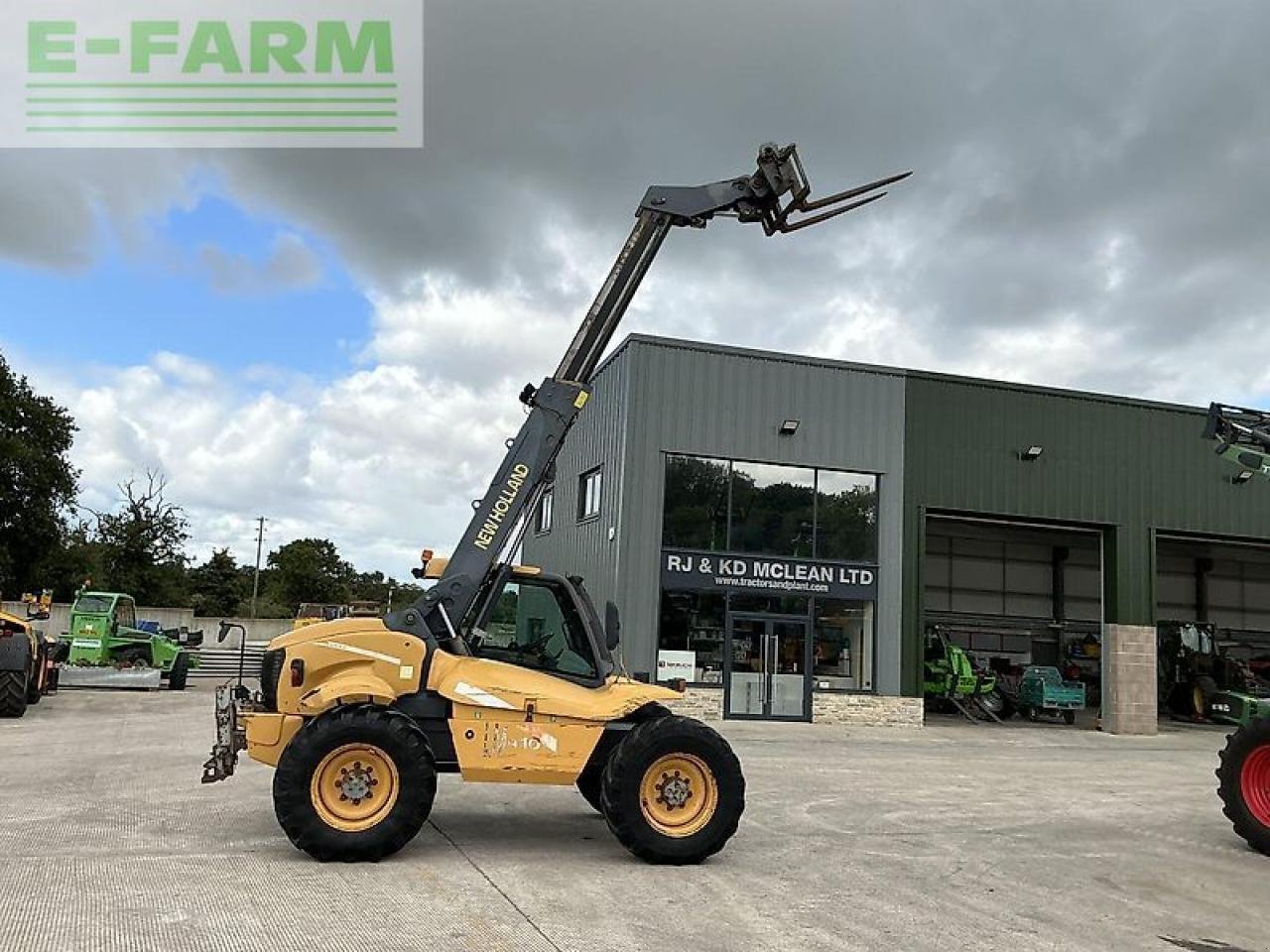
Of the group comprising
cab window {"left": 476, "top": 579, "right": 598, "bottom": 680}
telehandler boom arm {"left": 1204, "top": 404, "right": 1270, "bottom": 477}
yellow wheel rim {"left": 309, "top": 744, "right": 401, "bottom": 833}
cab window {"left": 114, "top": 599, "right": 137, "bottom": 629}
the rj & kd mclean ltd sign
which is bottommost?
yellow wheel rim {"left": 309, "top": 744, "right": 401, "bottom": 833}

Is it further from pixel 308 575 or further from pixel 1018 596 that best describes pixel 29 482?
pixel 1018 596

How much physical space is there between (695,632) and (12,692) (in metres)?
11.5

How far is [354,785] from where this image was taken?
7500mm

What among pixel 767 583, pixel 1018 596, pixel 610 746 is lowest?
pixel 610 746

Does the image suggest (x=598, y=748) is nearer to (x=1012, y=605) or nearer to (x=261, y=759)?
(x=261, y=759)

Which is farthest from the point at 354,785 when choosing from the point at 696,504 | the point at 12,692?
the point at 696,504

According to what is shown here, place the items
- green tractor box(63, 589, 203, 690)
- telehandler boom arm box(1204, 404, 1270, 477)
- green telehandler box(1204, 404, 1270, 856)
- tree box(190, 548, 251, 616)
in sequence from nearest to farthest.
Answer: green telehandler box(1204, 404, 1270, 856) < telehandler boom arm box(1204, 404, 1270, 477) < green tractor box(63, 589, 203, 690) < tree box(190, 548, 251, 616)

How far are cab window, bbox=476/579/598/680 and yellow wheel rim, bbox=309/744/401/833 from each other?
3.83ft

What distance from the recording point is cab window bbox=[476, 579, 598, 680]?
8.27 meters

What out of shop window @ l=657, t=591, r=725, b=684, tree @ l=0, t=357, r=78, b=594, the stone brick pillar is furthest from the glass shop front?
tree @ l=0, t=357, r=78, b=594

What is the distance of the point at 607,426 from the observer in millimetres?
22234

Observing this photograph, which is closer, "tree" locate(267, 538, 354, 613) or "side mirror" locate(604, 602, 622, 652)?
"side mirror" locate(604, 602, 622, 652)

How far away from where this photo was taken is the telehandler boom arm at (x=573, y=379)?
326 inches

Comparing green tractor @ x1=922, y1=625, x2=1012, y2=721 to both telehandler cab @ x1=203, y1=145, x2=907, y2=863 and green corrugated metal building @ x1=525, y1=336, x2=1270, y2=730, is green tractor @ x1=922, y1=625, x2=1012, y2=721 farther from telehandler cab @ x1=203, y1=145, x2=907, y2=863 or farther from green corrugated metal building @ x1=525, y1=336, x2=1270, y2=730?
telehandler cab @ x1=203, y1=145, x2=907, y2=863
